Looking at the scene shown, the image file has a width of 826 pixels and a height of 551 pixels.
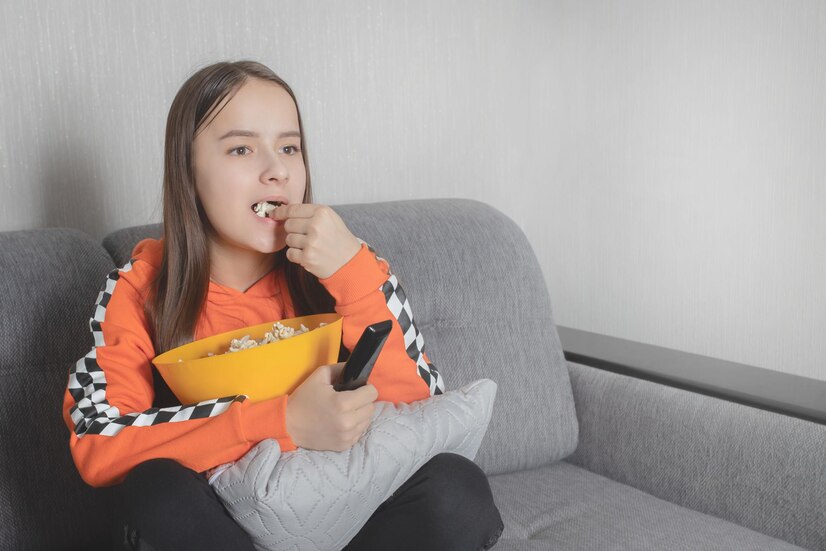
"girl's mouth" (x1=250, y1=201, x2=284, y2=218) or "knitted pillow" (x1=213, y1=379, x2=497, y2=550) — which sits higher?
"girl's mouth" (x1=250, y1=201, x2=284, y2=218)

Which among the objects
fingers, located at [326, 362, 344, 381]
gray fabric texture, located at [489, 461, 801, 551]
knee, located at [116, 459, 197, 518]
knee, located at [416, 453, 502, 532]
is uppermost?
fingers, located at [326, 362, 344, 381]

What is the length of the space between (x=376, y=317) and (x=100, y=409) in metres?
0.38

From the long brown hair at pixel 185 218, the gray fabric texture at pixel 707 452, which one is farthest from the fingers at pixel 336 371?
the gray fabric texture at pixel 707 452

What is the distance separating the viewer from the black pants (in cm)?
92

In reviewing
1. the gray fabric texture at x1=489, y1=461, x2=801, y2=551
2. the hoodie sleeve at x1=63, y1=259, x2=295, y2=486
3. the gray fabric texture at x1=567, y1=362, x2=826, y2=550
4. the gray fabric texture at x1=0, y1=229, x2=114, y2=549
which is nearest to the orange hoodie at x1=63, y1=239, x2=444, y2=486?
the hoodie sleeve at x1=63, y1=259, x2=295, y2=486

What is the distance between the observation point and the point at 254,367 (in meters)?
1.03

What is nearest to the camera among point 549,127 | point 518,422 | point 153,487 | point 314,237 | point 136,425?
point 153,487

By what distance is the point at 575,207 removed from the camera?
2152 millimetres

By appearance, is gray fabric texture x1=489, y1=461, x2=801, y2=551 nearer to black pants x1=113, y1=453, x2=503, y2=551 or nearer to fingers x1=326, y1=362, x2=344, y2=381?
black pants x1=113, y1=453, x2=503, y2=551

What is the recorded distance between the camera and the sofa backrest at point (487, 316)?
1.48 metres

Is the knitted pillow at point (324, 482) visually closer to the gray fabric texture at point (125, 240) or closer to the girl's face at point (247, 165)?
the girl's face at point (247, 165)

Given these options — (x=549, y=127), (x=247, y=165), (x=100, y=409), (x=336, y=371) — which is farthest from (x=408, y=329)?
(x=549, y=127)

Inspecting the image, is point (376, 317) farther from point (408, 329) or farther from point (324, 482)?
point (324, 482)

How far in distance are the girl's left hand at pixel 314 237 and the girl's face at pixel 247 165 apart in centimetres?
3
